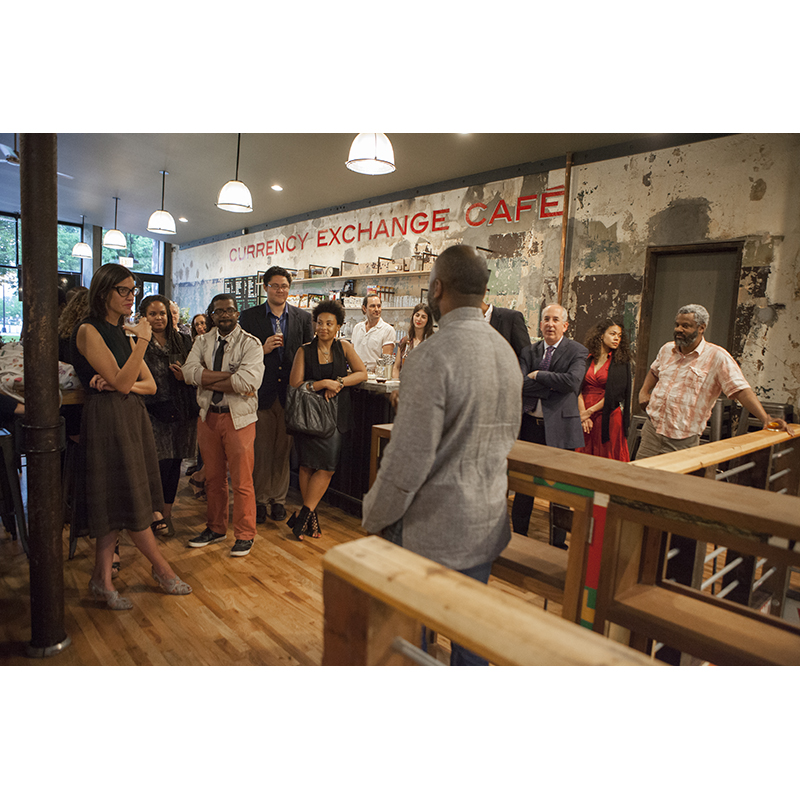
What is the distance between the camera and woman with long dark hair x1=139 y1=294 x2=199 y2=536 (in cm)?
351

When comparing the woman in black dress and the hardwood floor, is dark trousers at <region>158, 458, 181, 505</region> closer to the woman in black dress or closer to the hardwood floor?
the hardwood floor

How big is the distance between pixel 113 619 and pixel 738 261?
5159mm

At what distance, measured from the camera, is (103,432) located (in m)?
2.50

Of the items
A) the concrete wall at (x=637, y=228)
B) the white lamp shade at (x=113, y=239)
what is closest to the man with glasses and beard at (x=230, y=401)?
the concrete wall at (x=637, y=228)

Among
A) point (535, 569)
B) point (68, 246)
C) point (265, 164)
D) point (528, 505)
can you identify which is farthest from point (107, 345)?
point (68, 246)

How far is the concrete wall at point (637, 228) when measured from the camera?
4.34 metres

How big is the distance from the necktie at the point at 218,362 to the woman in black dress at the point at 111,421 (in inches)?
23.7

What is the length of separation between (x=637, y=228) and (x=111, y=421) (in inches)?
188

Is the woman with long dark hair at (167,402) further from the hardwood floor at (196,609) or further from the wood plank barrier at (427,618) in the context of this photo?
the wood plank barrier at (427,618)

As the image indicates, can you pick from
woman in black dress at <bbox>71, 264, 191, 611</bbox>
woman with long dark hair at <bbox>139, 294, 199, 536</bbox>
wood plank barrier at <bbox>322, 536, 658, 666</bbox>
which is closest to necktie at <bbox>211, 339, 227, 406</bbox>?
woman with long dark hair at <bbox>139, 294, 199, 536</bbox>

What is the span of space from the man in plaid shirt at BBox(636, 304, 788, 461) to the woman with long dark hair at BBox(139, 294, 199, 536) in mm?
3031

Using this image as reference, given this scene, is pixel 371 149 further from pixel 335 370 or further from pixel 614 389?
pixel 614 389

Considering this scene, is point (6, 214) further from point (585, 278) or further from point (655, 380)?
point (655, 380)
